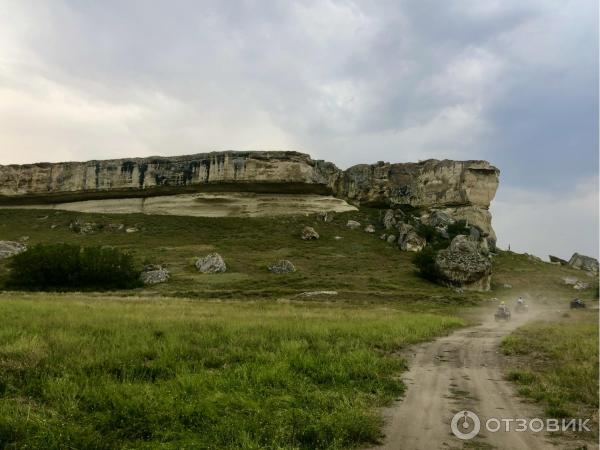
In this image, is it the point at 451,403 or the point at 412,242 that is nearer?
the point at 451,403

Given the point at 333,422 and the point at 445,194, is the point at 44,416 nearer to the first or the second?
the point at 333,422

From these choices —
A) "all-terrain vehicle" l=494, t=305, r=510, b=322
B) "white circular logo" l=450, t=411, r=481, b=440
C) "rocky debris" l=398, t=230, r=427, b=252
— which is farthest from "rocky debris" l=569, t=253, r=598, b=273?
"white circular logo" l=450, t=411, r=481, b=440

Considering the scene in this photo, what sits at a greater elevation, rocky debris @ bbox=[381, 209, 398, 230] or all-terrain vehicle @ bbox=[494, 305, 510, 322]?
rocky debris @ bbox=[381, 209, 398, 230]

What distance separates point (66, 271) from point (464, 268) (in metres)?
40.7

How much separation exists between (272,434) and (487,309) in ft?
114

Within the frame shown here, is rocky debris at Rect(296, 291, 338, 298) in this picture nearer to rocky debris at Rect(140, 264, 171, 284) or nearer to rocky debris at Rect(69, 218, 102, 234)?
rocky debris at Rect(140, 264, 171, 284)

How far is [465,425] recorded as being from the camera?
6.68 m

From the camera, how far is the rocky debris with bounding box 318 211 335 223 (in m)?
79.8

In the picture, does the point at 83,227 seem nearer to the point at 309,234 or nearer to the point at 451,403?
the point at 309,234

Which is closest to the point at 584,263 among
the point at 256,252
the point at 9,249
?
the point at 256,252

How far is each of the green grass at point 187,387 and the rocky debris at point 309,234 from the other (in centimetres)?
5663

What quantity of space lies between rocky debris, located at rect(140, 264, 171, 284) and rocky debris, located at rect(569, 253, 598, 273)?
2611 inches

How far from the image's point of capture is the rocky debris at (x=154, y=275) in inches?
1781

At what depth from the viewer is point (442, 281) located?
2037 inches
